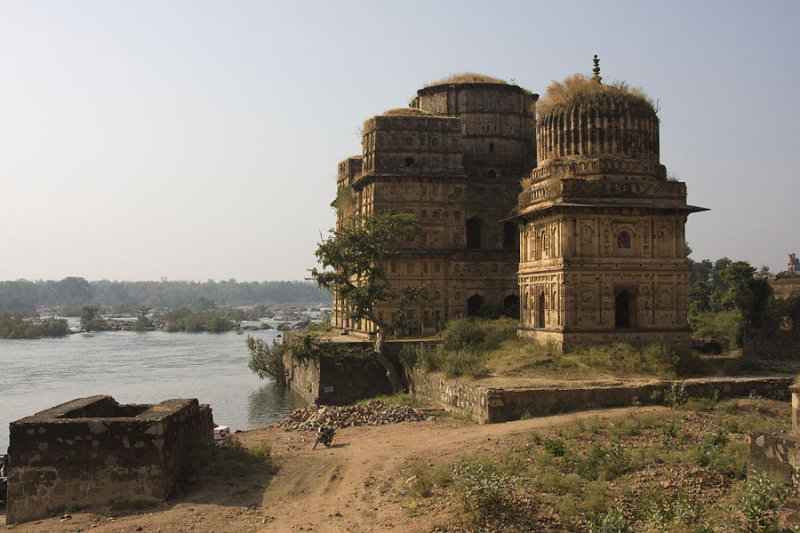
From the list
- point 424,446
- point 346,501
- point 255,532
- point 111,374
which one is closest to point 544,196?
point 424,446

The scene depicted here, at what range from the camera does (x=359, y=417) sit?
19844 mm

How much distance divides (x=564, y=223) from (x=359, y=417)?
26.1ft

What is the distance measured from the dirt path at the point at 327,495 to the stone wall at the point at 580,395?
30.1 inches

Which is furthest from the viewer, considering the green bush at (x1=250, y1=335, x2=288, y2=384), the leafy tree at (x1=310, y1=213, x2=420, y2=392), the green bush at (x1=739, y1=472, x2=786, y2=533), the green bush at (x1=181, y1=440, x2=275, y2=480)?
the green bush at (x1=250, y1=335, x2=288, y2=384)

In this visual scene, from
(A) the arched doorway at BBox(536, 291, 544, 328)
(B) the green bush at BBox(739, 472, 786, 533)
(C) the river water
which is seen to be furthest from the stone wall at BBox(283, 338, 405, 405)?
(B) the green bush at BBox(739, 472, 786, 533)

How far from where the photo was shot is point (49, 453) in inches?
450

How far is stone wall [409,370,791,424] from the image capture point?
17.7 metres

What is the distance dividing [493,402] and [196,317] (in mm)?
86855

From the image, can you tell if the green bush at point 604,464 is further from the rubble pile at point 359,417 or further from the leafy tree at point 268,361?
the leafy tree at point 268,361

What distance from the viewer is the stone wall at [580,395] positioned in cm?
1769

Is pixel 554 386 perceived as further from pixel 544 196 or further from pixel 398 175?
pixel 398 175

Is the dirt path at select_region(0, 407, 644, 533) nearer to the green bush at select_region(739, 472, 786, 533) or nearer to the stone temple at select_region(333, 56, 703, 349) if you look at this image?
the green bush at select_region(739, 472, 786, 533)

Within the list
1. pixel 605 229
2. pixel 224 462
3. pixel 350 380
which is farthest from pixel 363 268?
pixel 224 462

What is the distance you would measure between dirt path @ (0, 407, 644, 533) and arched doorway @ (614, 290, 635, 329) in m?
6.30
